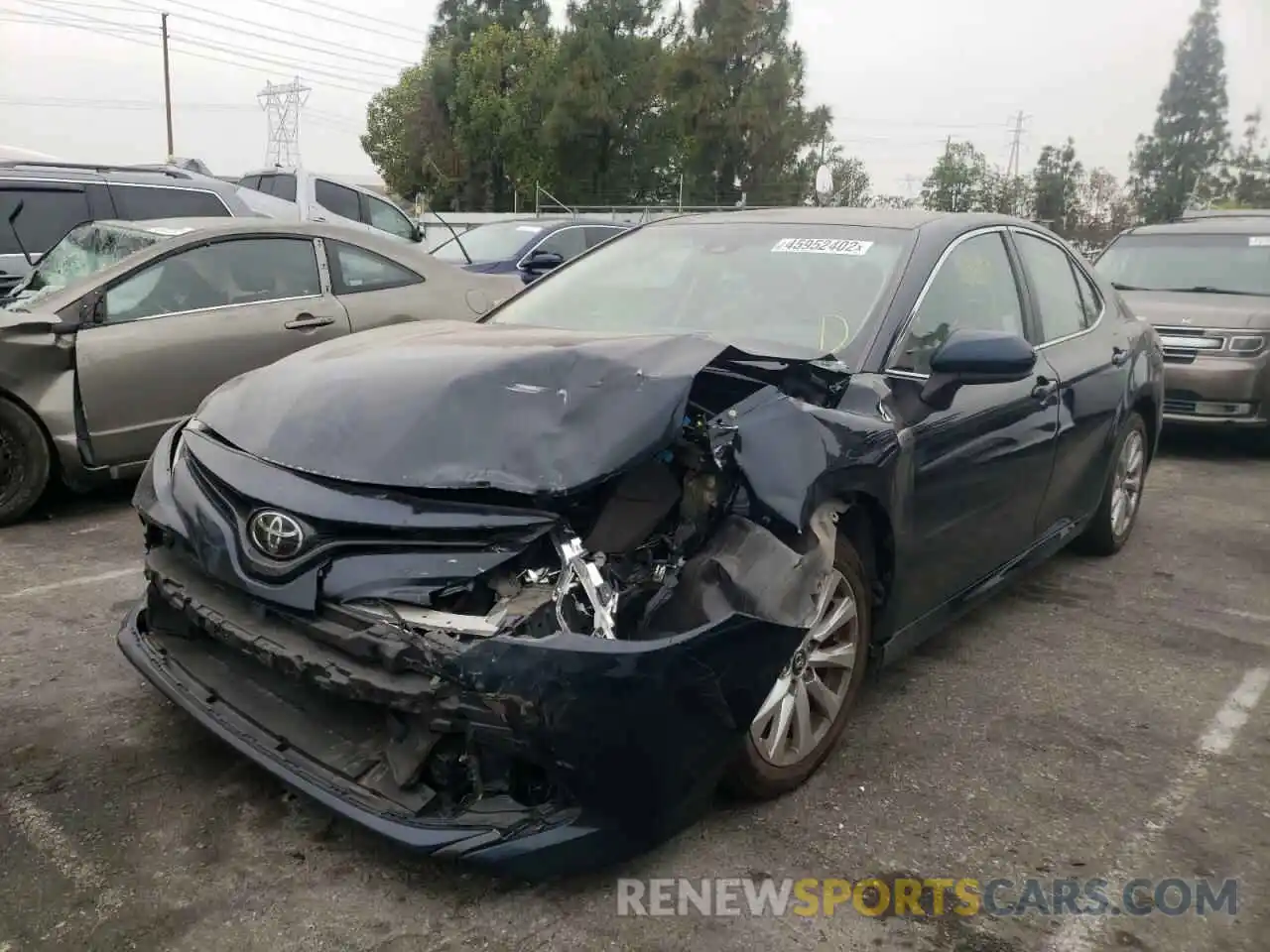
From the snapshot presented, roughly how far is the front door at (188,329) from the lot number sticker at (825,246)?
3130 millimetres

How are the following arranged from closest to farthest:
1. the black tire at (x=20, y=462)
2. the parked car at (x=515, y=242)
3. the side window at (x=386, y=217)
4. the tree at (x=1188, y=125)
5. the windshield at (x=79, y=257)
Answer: the black tire at (x=20, y=462), the windshield at (x=79, y=257), the parked car at (x=515, y=242), the side window at (x=386, y=217), the tree at (x=1188, y=125)

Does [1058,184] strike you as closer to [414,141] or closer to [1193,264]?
[414,141]

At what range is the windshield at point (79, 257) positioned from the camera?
18.4 feet

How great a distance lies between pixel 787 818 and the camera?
9.00ft

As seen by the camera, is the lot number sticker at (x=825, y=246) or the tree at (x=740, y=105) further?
the tree at (x=740, y=105)

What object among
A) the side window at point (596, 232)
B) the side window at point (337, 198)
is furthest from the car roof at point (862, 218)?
the side window at point (337, 198)

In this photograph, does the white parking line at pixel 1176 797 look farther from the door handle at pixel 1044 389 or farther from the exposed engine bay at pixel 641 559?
the door handle at pixel 1044 389

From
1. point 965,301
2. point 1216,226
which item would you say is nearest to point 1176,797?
point 965,301

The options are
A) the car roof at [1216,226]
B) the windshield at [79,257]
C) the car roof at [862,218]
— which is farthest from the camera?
the car roof at [1216,226]

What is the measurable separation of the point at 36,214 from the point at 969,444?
301 inches

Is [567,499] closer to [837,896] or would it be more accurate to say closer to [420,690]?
[420,690]

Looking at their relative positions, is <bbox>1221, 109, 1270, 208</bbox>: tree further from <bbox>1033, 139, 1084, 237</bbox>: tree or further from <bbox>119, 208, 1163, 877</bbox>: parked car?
<bbox>119, 208, 1163, 877</bbox>: parked car

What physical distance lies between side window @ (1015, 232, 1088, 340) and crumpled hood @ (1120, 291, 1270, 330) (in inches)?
126

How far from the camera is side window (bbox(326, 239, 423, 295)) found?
20.2 feet
